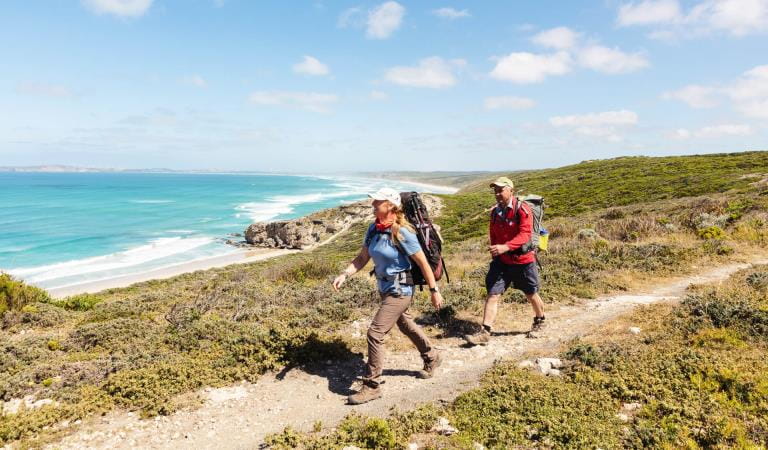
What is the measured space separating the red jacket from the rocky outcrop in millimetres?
46184

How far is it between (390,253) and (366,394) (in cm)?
177

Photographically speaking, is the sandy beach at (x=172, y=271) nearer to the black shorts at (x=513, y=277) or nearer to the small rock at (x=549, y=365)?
the black shorts at (x=513, y=277)

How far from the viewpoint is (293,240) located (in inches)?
2047

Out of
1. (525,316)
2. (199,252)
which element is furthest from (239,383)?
(199,252)

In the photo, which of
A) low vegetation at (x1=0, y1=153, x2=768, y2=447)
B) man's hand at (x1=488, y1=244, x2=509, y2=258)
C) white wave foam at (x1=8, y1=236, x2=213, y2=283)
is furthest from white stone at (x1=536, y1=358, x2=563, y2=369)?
white wave foam at (x1=8, y1=236, x2=213, y2=283)

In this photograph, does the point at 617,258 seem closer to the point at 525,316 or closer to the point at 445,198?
the point at 525,316

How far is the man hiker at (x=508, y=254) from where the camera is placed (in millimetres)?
6039

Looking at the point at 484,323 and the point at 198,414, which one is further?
the point at 484,323

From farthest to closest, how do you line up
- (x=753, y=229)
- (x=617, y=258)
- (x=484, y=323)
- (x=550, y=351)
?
1. (x=753, y=229)
2. (x=617, y=258)
3. (x=484, y=323)
4. (x=550, y=351)

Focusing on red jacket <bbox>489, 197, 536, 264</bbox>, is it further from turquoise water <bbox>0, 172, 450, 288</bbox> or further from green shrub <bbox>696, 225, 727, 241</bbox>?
turquoise water <bbox>0, 172, 450, 288</bbox>

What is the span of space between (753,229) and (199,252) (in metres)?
47.8

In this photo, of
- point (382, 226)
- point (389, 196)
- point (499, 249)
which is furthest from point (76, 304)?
point (499, 249)

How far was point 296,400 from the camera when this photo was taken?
16.9 ft

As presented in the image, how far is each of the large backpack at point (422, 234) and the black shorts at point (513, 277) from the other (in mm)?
1722
